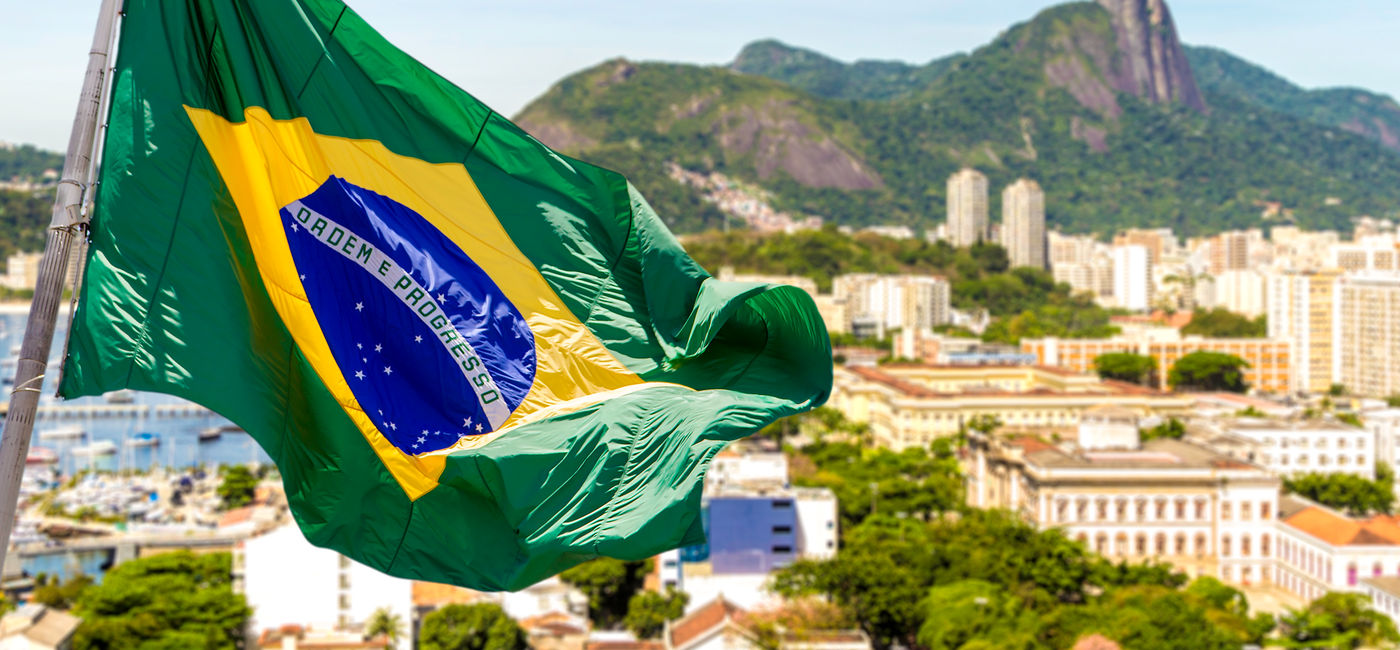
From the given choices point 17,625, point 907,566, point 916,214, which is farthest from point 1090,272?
point 17,625

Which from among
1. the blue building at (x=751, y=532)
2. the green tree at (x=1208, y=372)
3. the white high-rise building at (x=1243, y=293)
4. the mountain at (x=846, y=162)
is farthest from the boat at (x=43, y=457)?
the mountain at (x=846, y=162)

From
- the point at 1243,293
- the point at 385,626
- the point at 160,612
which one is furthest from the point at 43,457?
the point at 1243,293

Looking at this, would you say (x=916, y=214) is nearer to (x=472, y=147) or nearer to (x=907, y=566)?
(x=907, y=566)

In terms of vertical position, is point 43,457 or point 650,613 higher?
point 650,613

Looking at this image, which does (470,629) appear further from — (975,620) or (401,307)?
(401,307)

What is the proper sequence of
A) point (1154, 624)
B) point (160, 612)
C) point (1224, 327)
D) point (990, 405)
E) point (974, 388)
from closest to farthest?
point (1154, 624) < point (160, 612) < point (990, 405) < point (974, 388) < point (1224, 327)
